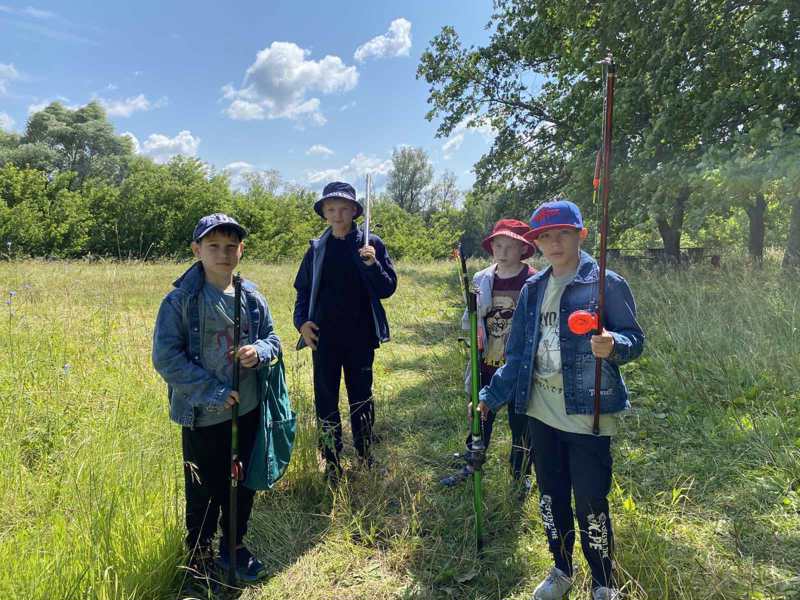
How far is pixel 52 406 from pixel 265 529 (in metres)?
2.05

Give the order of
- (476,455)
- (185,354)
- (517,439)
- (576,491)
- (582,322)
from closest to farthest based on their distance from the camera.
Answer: (582,322), (576,491), (185,354), (476,455), (517,439)

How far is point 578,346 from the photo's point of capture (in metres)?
2.01

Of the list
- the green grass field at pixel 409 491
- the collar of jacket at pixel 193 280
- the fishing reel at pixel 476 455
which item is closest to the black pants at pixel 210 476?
the green grass field at pixel 409 491

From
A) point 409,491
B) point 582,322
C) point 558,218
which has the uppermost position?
point 558,218

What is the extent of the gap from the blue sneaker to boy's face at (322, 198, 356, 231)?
1971 millimetres

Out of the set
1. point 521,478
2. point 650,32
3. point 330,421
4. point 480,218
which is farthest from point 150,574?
point 480,218

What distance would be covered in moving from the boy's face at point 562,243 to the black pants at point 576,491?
77 centimetres

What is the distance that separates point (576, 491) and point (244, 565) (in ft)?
5.63

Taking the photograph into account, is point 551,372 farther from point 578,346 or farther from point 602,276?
point 602,276

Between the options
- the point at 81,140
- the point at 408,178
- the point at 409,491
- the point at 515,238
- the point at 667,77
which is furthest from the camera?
the point at 408,178

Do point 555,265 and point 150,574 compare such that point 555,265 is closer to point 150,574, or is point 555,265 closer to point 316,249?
point 316,249

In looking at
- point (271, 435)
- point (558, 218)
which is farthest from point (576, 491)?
point (271, 435)

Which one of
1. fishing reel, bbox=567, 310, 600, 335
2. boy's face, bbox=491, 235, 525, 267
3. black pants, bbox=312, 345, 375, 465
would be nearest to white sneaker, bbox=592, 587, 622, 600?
fishing reel, bbox=567, 310, 600, 335

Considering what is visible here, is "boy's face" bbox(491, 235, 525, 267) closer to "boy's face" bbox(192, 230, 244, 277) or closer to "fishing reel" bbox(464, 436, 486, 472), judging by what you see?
"fishing reel" bbox(464, 436, 486, 472)
